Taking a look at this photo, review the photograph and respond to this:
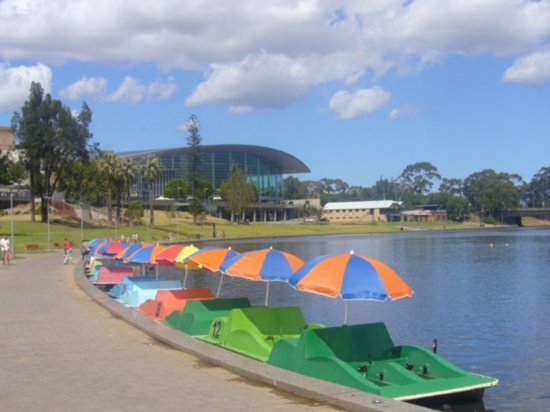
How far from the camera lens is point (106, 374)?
9.76m

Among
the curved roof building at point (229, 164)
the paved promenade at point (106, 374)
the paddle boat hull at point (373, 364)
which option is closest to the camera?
the paved promenade at point (106, 374)

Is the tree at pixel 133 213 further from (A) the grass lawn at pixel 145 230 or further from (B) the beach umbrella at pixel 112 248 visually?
(B) the beach umbrella at pixel 112 248

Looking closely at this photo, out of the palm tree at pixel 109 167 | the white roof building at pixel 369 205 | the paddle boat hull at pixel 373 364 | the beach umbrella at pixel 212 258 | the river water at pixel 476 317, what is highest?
the palm tree at pixel 109 167

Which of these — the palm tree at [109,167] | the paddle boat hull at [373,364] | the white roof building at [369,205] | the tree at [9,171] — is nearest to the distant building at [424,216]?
the white roof building at [369,205]

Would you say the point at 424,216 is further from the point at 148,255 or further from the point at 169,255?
the point at 169,255

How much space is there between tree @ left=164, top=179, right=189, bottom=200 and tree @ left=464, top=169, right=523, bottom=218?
260 feet

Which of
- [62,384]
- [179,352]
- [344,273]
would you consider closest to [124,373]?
[62,384]

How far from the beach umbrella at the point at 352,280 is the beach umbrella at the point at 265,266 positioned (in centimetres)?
210

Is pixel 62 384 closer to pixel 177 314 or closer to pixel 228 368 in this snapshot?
pixel 228 368

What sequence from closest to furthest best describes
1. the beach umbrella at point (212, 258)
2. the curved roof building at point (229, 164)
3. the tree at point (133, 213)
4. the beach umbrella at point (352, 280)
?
the beach umbrella at point (352, 280) < the beach umbrella at point (212, 258) < the tree at point (133, 213) < the curved roof building at point (229, 164)

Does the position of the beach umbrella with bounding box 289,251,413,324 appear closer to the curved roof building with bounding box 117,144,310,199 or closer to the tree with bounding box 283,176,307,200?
the curved roof building with bounding box 117,144,310,199

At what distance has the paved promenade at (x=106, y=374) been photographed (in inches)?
318

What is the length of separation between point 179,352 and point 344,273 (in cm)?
306

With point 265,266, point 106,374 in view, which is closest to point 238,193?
point 265,266
